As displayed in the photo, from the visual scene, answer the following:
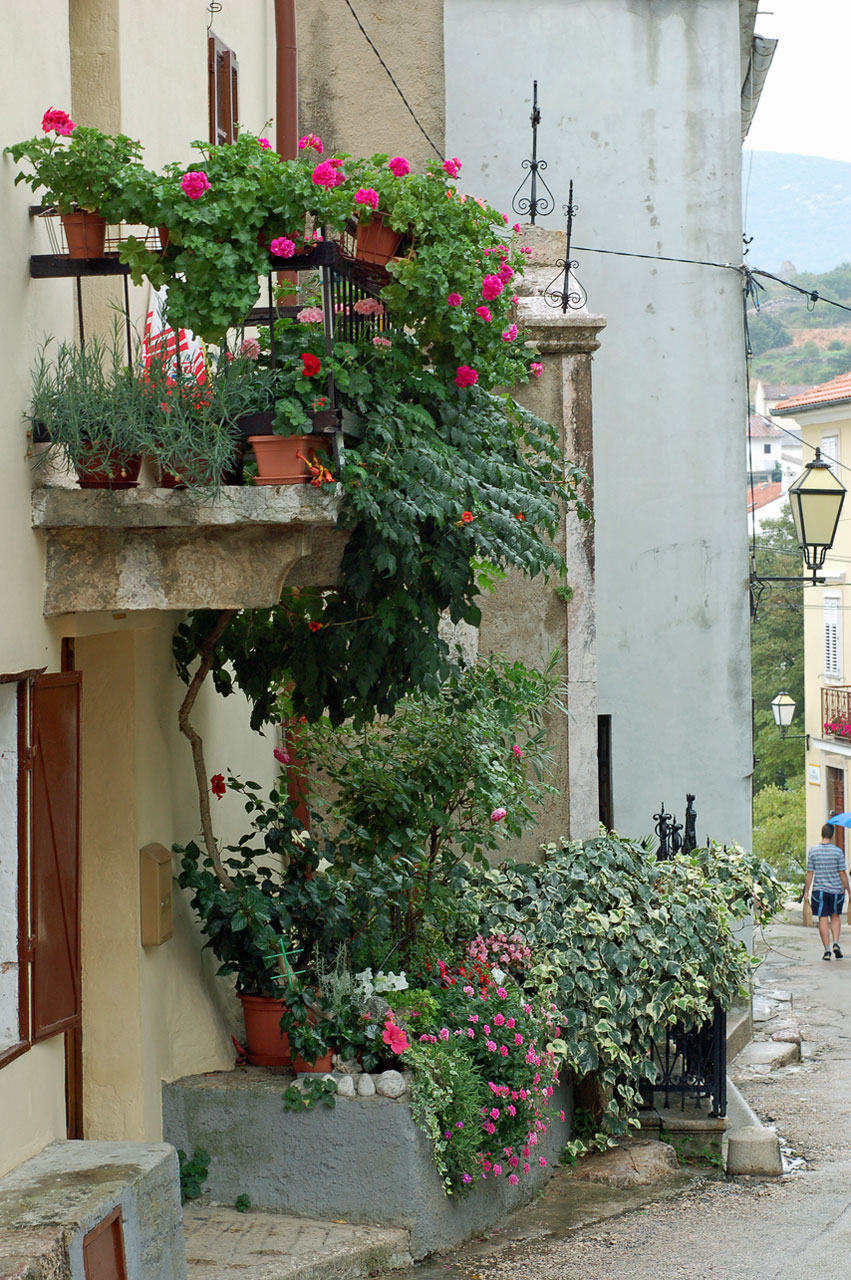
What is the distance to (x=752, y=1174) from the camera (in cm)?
766

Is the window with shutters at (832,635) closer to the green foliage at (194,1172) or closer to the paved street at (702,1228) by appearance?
the paved street at (702,1228)

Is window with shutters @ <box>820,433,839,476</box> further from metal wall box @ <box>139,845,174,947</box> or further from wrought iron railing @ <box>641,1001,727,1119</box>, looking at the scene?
metal wall box @ <box>139,845,174,947</box>

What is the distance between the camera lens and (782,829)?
3247 cm

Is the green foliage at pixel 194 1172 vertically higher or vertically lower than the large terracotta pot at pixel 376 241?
lower

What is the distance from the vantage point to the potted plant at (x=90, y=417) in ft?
15.5

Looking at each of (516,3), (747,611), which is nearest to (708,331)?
(747,611)

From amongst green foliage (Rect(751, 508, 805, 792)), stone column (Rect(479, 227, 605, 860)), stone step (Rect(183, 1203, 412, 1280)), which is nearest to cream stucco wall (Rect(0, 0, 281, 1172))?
stone step (Rect(183, 1203, 412, 1280))

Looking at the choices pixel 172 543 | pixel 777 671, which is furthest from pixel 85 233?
pixel 777 671

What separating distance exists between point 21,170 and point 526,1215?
5383mm

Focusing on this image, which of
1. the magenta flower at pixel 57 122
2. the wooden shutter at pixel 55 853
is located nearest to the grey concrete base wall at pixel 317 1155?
the wooden shutter at pixel 55 853

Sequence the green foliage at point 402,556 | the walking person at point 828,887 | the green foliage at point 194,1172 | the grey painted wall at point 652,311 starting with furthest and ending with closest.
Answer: the walking person at point 828,887
the grey painted wall at point 652,311
the green foliage at point 194,1172
the green foliage at point 402,556

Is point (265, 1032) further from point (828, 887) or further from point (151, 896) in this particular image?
point (828, 887)

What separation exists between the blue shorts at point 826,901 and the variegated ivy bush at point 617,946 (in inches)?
324

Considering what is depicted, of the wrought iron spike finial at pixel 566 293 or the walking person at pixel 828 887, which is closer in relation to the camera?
the wrought iron spike finial at pixel 566 293
